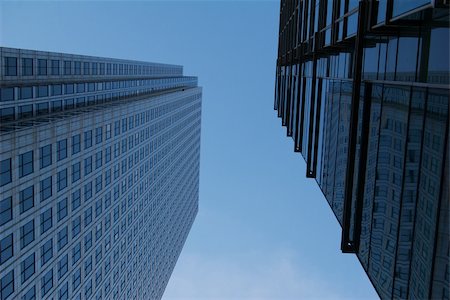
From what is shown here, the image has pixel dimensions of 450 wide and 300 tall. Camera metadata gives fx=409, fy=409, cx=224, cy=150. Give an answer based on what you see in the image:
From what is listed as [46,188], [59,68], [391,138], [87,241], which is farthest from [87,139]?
[391,138]

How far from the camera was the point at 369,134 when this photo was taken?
1822 cm

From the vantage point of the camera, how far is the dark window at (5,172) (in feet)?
119

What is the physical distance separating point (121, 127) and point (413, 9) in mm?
61015

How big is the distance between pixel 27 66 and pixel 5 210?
82.4 ft

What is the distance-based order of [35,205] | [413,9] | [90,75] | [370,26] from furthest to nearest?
[90,75] < [35,205] < [370,26] < [413,9]

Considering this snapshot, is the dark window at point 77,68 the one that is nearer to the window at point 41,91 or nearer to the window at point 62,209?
the window at point 41,91

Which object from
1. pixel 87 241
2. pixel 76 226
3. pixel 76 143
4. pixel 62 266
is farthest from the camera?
pixel 87 241

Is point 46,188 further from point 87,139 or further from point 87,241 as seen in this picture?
point 87,241

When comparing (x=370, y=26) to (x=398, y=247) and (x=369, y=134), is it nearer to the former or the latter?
(x=369, y=134)

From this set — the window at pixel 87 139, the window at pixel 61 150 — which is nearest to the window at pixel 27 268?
the window at pixel 61 150

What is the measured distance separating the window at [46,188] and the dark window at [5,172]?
6474 millimetres

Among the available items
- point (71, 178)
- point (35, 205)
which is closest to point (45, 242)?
point (35, 205)

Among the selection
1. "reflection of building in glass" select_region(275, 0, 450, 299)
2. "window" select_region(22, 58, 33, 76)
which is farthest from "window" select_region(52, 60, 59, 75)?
"reflection of building in glass" select_region(275, 0, 450, 299)

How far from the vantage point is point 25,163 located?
4000 cm
